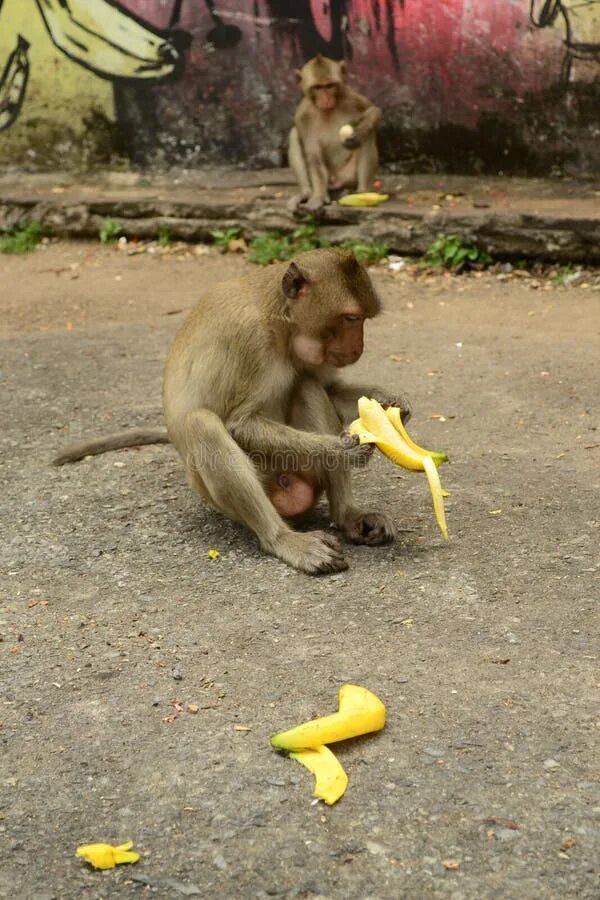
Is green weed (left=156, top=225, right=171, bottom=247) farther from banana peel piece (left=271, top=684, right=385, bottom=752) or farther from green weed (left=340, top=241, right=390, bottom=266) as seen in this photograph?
banana peel piece (left=271, top=684, right=385, bottom=752)

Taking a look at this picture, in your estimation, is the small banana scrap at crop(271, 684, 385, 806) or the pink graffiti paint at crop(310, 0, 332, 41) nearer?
the small banana scrap at crop(271, 684, 385, 806)

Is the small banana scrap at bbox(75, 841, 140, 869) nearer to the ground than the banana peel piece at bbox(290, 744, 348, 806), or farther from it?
farther from it

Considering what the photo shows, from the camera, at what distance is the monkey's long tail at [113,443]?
5797mm

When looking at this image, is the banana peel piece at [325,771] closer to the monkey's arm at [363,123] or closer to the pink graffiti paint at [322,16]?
the monkey's arm at [363,123]

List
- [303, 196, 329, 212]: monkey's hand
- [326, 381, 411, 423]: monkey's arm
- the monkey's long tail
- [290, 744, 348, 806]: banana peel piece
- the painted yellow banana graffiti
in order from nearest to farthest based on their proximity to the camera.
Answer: [290, 744, 348, 806]: banana peel piece
[326, 381, 411, 423]: monkey's arm
the monkey's long tail
[303, 196, 329, 212]: monkey's hand
the painted yellow banana graffiti

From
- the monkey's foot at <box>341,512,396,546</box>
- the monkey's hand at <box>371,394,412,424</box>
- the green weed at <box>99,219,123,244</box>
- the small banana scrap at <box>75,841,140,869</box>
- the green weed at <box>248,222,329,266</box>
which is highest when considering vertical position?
the monkey's hand at <box>371,394,412,424</box>

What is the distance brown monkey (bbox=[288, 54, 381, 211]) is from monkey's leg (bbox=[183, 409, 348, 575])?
5803 mm

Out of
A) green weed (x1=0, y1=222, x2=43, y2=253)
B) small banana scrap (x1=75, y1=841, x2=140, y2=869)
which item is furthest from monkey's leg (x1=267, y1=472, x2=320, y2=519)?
green weed (x1=0, y1=222, x2=43, y2=253)

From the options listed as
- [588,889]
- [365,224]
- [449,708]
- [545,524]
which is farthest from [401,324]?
[588,889]

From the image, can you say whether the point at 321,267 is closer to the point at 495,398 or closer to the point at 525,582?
the point at 525,582

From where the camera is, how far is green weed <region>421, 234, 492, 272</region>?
9.52 metres

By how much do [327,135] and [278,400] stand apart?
621cm

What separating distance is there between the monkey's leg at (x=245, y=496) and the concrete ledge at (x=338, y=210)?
5.12 metres

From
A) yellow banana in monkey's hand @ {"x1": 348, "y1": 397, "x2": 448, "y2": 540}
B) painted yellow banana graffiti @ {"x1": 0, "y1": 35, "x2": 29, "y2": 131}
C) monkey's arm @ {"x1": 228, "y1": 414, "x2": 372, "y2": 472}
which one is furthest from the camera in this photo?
painted yellow banana graffiti @ {"x1": 0, "y1": 35, "x2": 29, "y2": 131}
